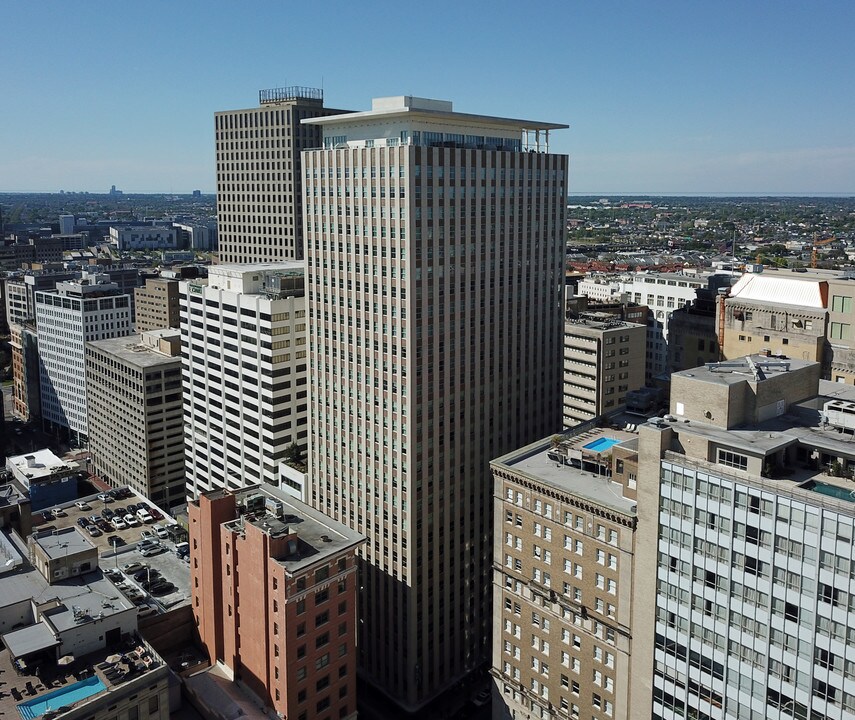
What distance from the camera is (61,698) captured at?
281ft

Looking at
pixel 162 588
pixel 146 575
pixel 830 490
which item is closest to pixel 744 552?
pixel 830 490

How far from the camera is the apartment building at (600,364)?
189625mm

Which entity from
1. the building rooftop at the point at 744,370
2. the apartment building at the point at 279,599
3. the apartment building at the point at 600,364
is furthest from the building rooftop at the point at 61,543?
the apartment building at the point at 600,364

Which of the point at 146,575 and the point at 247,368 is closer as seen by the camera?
the point at 146,575

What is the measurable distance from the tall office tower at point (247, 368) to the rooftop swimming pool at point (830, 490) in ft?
295

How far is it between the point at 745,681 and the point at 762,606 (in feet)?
29.0

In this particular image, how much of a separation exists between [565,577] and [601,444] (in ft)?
56.6

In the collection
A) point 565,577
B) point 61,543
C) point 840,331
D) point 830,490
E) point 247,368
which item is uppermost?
point 840,331

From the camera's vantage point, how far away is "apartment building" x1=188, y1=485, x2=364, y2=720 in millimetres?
98250

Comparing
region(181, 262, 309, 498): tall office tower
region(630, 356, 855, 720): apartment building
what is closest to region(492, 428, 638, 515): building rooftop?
region(630, 356, 855, 720): apartment building

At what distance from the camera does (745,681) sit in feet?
259

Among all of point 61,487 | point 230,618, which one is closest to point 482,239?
point 230,618

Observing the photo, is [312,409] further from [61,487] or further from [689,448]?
[61,487]

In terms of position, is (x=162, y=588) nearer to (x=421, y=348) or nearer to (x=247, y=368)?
(x=247, y=368)
